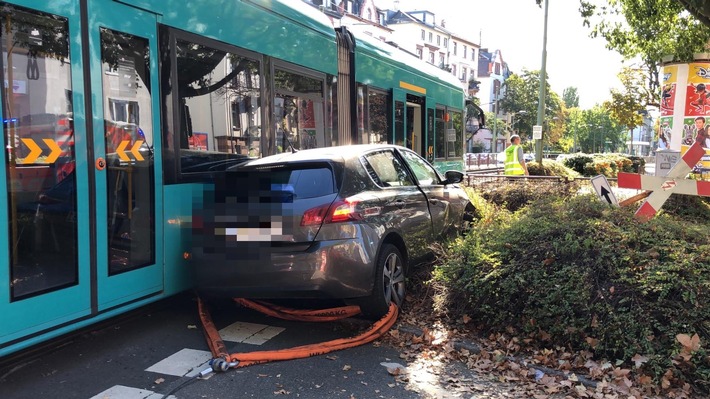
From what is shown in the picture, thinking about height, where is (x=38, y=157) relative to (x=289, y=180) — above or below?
above

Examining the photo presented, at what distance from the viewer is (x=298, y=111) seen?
6816 millimetres

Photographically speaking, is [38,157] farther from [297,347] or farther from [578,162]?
[578,162]

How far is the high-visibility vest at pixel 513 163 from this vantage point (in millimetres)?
12188

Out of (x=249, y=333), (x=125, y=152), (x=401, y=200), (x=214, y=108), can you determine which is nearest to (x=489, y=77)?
(x=401, y=200)

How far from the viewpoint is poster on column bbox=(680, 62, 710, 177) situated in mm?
13914

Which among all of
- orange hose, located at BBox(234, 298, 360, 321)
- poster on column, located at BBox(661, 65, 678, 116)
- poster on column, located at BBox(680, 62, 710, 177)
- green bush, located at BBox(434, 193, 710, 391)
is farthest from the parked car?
poster on column, located at BBox(661, 65, 678, 116)

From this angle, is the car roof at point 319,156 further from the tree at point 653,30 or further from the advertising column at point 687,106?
the advertising column at point 687,106

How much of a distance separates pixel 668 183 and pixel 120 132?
19.5 ft

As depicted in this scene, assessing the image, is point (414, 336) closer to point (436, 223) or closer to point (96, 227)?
point (436, 223)

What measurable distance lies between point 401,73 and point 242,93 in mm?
4968

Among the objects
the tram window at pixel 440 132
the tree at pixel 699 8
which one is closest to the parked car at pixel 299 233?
the tree at pixel 699 8

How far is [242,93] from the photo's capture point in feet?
18.7

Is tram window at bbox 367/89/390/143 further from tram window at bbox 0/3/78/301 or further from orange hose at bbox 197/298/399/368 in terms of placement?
tram window at bbox 0/3/78/301

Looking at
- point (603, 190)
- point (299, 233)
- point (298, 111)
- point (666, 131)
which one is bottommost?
point (299, 233)
